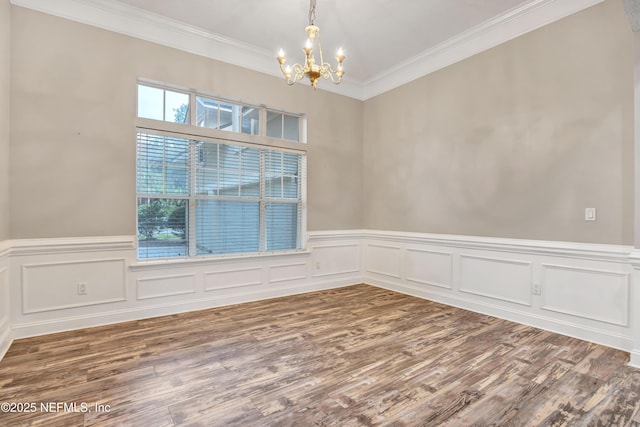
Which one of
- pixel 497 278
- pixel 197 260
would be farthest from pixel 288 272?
pixel 497 278

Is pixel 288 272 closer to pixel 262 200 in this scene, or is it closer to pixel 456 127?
pixel 262 200

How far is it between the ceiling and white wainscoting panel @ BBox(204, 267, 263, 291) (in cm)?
266

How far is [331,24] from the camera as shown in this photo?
3678 millimetres

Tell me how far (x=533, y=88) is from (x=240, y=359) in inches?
151

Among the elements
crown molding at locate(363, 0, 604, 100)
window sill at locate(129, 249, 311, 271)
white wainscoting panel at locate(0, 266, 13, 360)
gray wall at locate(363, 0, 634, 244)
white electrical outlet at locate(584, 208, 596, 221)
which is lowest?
white wainscoting panel at locate(0, 266, 13, 360)

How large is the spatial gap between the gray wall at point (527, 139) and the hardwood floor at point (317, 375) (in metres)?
1.18

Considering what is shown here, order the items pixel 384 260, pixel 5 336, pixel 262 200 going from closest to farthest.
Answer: pixel 5 336 < pixel 262 200 < pixel 384 260

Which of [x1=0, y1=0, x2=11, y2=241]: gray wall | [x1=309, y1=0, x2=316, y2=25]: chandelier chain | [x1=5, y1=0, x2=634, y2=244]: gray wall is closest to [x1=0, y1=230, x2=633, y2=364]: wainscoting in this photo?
[x1=5, y1=0, x2=634, y2=244]: gray wall

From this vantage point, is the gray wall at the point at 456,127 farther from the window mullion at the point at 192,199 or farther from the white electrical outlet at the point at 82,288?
the window mullion at the point at 192,199

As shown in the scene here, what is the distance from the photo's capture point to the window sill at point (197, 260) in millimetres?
3596

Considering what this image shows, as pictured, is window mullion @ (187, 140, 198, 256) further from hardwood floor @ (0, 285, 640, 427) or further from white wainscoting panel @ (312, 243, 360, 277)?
white wainscoting panel @ (312, 243, 360, 277)

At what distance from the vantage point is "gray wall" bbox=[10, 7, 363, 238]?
3033 mm

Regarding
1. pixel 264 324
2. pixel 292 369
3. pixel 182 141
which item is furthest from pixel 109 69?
pixel 292 369

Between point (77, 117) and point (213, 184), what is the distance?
1499 millimetres
